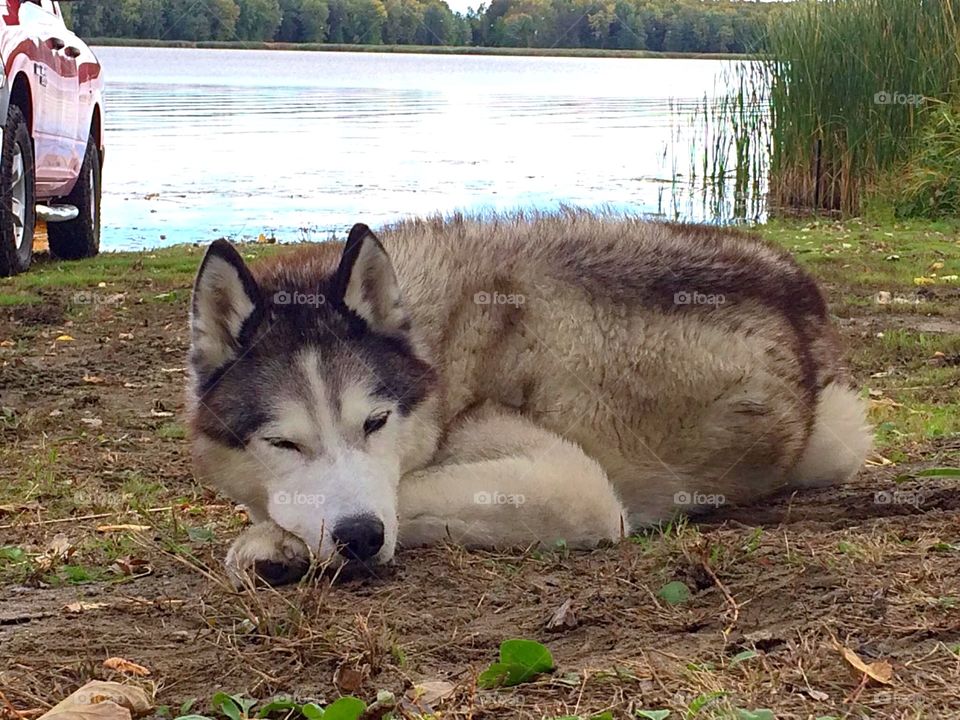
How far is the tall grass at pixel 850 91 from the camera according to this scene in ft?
48.9

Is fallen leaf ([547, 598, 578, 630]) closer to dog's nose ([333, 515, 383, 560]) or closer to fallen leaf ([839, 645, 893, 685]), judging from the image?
dog's nose ([333, 515, 383, 560])

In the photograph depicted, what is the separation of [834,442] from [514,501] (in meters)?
1.35

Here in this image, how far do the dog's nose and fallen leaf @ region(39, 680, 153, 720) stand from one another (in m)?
0.82

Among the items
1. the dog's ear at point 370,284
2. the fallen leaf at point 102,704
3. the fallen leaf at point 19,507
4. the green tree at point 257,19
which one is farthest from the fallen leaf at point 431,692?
the green tree at point 257,19

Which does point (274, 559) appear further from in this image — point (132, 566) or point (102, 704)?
point (102, 704)

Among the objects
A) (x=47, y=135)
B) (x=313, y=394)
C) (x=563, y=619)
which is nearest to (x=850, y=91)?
(x=47, y=135)

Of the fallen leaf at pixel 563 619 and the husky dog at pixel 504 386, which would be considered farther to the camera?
the husky dog at pixel 504 386

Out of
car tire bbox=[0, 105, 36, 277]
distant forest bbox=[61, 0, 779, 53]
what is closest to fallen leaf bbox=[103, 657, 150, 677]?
car tire bbox=[0, 105, 36, 277]

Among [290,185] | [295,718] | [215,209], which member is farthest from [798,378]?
[290,185]

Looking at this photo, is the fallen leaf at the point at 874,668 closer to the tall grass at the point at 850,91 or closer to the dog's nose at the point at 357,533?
the dog's nose at the point at 357,533

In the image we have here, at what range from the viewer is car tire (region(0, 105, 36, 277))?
9031 millimetres

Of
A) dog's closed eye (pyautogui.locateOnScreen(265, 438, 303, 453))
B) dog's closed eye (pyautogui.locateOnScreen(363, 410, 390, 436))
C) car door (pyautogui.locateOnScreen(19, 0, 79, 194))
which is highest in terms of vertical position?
car door (pyautogui.locateOnScreen(19, 0, 79, 194))

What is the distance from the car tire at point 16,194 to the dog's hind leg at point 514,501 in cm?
650

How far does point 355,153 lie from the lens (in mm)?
21359
